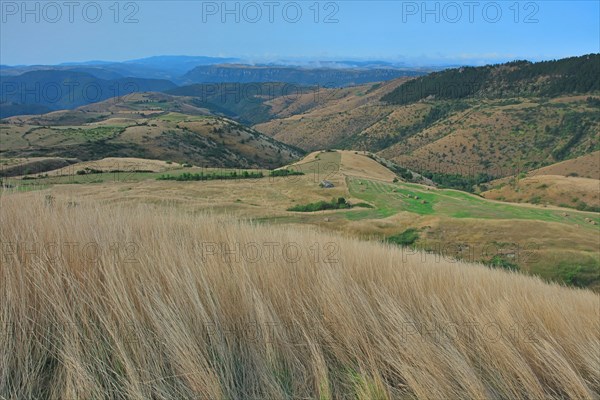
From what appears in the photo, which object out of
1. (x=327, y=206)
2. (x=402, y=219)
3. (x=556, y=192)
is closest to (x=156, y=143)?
(x=556, y=192)

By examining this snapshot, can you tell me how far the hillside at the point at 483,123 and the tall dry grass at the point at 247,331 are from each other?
82.8 meters

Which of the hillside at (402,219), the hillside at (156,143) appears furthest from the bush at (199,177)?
the hillside at (156,143)

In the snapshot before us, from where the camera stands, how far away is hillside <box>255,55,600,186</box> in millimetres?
93250

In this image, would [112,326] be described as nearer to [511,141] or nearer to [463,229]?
[463,229]

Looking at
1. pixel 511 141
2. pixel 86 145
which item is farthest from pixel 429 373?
pixel 511 141

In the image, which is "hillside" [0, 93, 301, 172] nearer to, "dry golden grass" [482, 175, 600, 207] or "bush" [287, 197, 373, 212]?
"dry golden grass" [482, 175, 600, 207]

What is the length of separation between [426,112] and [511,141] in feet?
148

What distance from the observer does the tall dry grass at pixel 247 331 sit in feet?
6.40

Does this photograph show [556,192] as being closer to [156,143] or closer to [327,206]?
[327,206]

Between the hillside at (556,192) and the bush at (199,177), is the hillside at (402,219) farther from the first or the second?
the hillside at (556,192)

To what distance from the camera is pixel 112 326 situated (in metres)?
2.20

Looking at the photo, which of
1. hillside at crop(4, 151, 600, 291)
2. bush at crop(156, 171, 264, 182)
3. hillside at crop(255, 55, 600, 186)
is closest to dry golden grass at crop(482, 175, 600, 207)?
hillside at crop(255, 55, 600, 186)

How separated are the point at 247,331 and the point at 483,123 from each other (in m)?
119

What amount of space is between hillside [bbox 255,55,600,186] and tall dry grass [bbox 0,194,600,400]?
272ft
